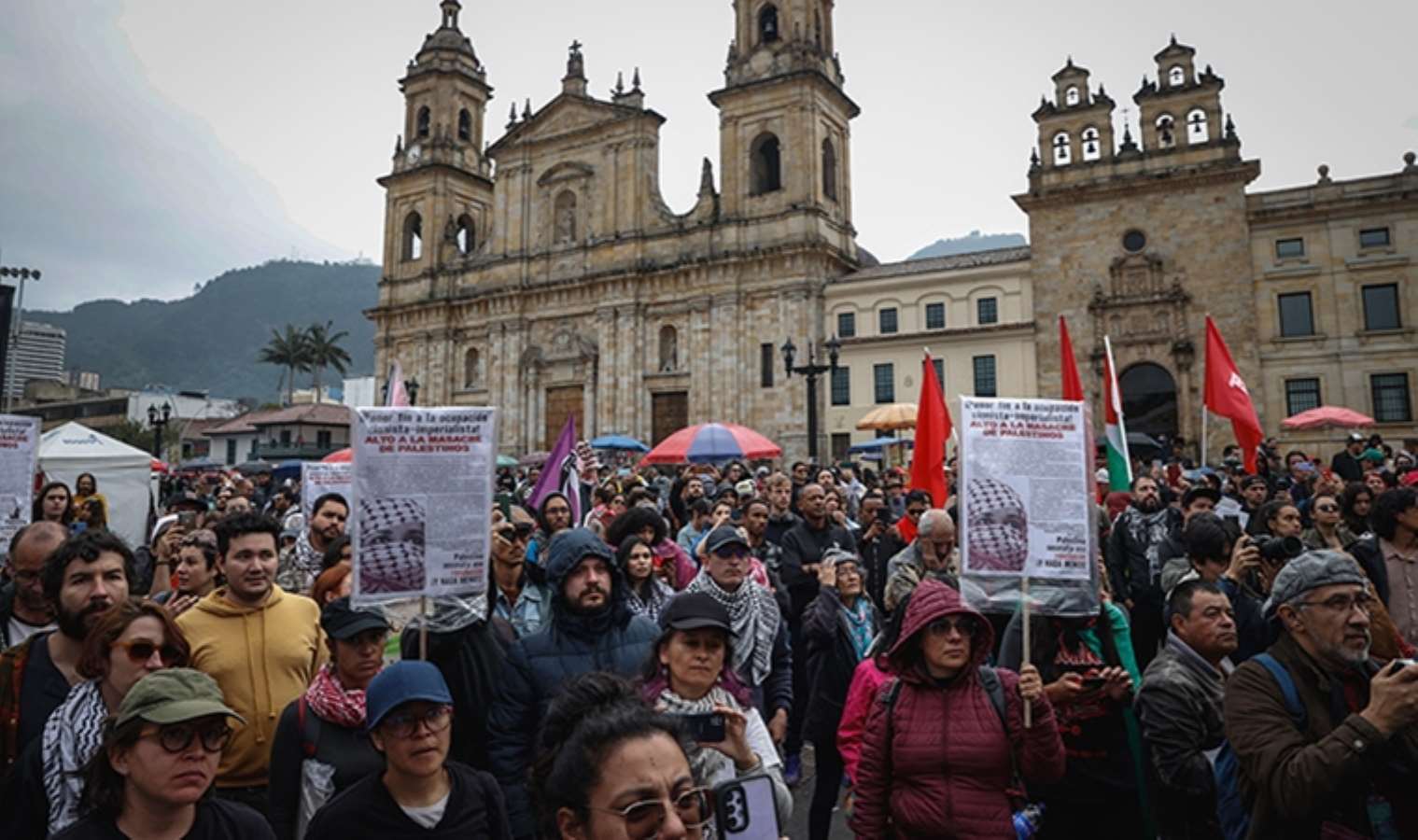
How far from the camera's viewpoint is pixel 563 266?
40031mm

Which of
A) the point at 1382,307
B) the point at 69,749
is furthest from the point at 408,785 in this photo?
the point at 1382,307

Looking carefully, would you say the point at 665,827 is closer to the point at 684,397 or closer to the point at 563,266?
the point at 684,397

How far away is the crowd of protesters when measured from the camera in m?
2.58

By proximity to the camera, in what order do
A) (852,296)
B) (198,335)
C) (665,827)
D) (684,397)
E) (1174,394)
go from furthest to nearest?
(198,335), (684,397), (852,296), (1174,394), (665,827)

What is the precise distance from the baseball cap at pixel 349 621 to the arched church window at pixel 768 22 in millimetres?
37346

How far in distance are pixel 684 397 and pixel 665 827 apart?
3479 centimetres

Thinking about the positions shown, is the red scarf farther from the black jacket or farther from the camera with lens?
the camera with lens

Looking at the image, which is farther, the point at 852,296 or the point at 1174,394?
the point at 852,296

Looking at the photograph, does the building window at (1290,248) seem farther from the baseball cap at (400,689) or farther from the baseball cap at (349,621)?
the baseball cap at (400,689)

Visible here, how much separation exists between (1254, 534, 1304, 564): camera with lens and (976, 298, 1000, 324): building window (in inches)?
1052

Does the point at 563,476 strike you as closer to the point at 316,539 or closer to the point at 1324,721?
the point at 316,539

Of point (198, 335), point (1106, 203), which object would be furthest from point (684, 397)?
point (198, 335)

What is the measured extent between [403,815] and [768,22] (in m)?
39.3

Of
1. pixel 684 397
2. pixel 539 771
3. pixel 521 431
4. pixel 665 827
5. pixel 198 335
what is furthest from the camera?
pixel 198 335
